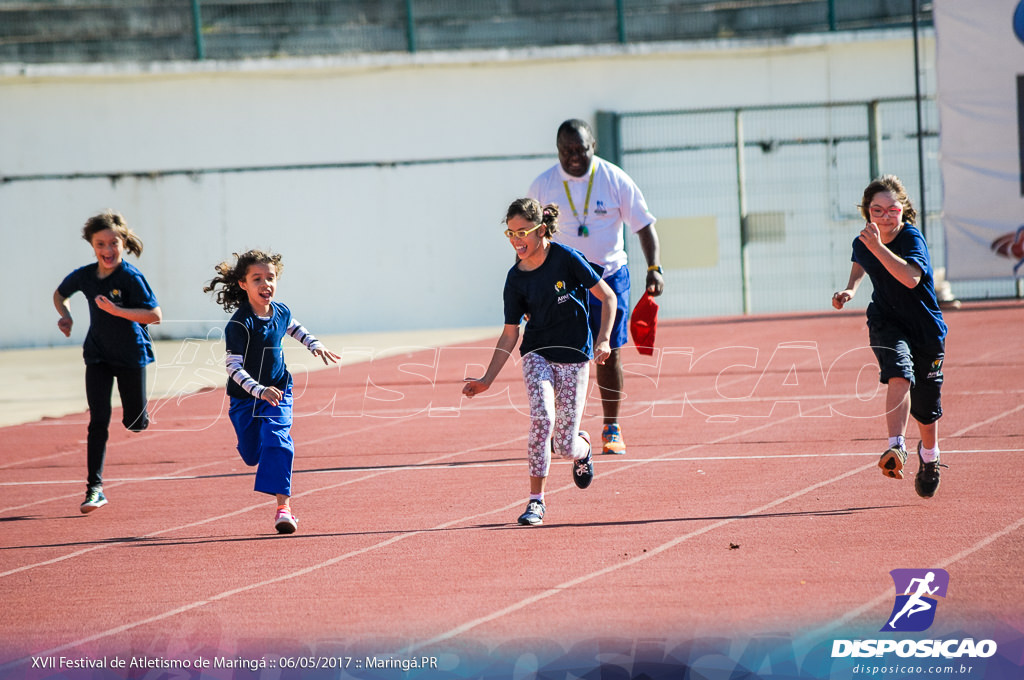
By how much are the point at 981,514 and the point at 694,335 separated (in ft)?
41.7

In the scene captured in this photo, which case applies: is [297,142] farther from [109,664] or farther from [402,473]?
[109,664]

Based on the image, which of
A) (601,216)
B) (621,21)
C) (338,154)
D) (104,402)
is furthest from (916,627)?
(621,21)

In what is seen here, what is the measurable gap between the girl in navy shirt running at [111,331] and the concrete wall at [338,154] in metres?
14.4

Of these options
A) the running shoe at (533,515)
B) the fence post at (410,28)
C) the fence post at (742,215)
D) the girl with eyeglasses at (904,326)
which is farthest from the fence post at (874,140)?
the running shoe at (533,515)

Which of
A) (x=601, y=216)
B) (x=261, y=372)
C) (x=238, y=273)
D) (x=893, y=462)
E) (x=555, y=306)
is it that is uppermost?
(x=601, y=216)

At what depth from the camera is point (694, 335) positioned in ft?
64.0

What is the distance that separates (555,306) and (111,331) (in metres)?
3.10

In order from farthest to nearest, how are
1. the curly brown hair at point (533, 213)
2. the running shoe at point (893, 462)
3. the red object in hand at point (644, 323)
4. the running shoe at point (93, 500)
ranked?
1. the red object in hand at point (644, 323)
2. the running shoe at point (93, 500)
3. the curly brown hair at point (533, 213)
4. the running shoe at point (893, 462)

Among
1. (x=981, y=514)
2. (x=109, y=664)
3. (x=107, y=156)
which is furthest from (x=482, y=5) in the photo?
(x=109, y=664)

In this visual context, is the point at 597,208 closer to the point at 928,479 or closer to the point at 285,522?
the point at 928,479

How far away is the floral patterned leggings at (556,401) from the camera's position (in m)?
7.33

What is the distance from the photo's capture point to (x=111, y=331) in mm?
8578

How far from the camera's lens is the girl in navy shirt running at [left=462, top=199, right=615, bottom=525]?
734cm

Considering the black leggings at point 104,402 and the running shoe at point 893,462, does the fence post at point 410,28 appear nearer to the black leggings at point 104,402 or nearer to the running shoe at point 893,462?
the black leggings at point 104,402
